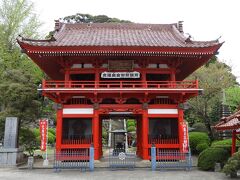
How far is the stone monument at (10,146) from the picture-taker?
21828 millimetres

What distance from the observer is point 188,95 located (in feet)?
72.8

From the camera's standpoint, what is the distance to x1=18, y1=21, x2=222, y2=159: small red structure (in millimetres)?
21156

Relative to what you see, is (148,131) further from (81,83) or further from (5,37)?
(5,37)

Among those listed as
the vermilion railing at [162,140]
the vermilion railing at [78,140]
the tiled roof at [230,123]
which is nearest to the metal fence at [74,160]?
the vermilion railing at [78,140]

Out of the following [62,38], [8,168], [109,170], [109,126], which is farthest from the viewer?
[109,126]

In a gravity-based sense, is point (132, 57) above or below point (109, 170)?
above

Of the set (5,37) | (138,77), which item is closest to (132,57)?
(138,77)

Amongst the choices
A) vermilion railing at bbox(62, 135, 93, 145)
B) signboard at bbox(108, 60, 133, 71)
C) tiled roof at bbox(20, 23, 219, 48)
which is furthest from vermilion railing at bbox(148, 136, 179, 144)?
tiled roof at bbox(20, 23, 219, 48)

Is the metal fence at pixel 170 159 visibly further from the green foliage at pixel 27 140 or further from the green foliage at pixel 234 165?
the green foliage at pixel 27 140

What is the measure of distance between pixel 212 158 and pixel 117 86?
8222 millimetres

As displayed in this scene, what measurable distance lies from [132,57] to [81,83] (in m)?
4.12

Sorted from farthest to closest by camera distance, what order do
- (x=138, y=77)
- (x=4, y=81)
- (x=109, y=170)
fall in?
(x=4, y=81), (x=138, y=77), (x=109, y=170)

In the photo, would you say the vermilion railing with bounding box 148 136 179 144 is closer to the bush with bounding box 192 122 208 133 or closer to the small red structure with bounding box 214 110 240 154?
the small red structure with bounding box 214 110 240 154

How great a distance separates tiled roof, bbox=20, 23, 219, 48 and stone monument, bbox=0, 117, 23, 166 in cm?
602
